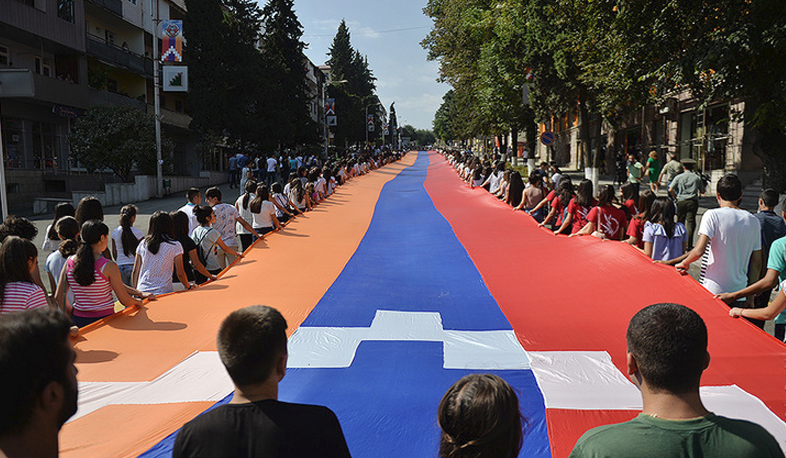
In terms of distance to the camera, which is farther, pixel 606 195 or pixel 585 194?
pixel 585 194

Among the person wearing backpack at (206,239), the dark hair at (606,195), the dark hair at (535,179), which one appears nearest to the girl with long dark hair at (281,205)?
the person wearing backpack at (206,239)

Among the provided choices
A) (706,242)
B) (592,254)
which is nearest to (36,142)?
(592,254)

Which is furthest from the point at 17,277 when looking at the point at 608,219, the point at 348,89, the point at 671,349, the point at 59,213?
the point at 348,89

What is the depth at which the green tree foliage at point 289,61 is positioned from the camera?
5084 centimetres

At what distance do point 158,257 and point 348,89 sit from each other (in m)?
94.9

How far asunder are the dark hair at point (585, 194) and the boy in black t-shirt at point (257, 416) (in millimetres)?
8477

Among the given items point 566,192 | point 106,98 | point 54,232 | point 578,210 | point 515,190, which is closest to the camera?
point 54,232

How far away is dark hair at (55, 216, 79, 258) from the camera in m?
→ 6.00

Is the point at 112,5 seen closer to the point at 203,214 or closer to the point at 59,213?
the point at 203,214

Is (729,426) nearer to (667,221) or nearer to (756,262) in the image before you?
(756,262)

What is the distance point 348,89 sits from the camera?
98.5 meters

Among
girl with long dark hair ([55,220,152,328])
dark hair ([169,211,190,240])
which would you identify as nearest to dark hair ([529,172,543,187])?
dark hair ([169,211,190,240])

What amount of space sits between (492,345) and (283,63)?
5063 cm

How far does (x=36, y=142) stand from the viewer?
29.6 metres
